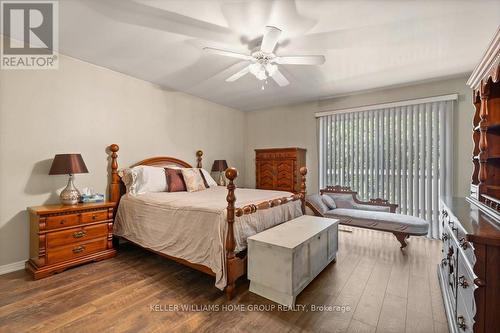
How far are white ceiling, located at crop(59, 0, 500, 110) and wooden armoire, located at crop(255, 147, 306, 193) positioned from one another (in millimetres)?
1570

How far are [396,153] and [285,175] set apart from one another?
2.01 m

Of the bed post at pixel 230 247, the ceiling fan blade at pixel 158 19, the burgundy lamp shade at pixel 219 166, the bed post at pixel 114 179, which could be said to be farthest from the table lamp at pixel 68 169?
the burgundy lamp shade at pixel 219 166

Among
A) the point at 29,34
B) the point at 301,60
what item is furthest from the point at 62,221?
the point at 301,60

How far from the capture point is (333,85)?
3.94m

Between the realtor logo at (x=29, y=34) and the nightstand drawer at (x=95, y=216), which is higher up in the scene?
the realtor logo at (x=29, y=34)

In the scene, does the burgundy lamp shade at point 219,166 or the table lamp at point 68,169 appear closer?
the table lamp at point 68,169

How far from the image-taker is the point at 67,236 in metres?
2.61

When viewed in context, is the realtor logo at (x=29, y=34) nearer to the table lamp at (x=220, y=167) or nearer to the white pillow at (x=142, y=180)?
the white pillow at (x=142, y=180)

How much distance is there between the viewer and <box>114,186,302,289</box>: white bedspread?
6.89 ft

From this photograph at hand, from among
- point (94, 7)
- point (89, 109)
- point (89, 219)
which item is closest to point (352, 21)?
point (94, 7)

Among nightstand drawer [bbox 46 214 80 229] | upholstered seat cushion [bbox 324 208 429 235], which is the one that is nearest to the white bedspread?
nightstand drawer [bbox 46 214 80 229]

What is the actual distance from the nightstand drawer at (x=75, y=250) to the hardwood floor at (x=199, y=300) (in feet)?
0.53

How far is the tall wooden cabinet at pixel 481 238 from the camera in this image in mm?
1129

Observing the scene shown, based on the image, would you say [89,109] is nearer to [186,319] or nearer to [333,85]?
[186,319]
